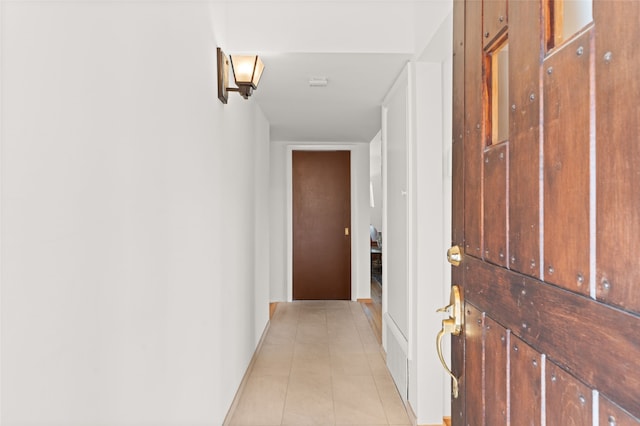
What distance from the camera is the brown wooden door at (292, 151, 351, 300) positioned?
20.2 feet

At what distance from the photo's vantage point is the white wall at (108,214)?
82 centimetres

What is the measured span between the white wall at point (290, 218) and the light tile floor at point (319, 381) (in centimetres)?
116

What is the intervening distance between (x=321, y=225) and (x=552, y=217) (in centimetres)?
547

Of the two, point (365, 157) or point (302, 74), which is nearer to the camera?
point (302, 74)

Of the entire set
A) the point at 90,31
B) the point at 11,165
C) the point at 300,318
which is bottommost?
the point at 300,318

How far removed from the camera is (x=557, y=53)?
2.33 feet

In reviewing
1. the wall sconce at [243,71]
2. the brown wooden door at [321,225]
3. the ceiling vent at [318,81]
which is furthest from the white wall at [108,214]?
the brown wooden door at [321,225]

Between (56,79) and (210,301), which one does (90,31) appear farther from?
(210,301)

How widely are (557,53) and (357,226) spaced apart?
214 inches

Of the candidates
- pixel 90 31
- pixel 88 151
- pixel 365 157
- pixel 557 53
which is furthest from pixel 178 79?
pixel 365 157

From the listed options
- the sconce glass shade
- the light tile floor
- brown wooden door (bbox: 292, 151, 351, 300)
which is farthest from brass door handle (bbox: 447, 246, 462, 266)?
brown wooden door (bbox: 292, 151, 351, 300)

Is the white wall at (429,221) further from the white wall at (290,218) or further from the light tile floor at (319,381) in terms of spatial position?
the white wall at (290,218)

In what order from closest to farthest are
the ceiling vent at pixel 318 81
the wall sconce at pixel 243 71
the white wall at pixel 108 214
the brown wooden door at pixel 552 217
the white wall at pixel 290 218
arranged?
1. the brown wooden door at pixel 552 217
2. the white wall at pixel 108 214
3. the wall sconce at pixel 243 71
4. the ceiling vent at pixel 318 81
5. the white wall at pixel 290 218

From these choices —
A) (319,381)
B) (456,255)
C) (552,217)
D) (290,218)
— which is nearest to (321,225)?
(290,218)
